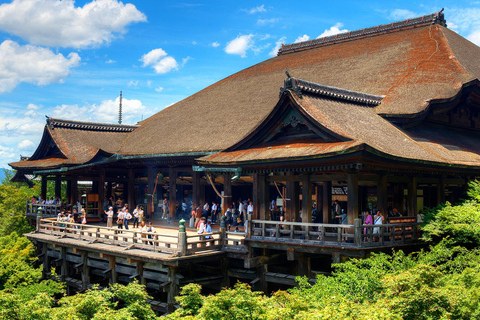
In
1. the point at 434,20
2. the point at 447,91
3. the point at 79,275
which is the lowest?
the point at 79,275

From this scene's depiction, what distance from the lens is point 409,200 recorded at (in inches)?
795

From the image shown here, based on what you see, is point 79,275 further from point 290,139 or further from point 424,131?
point 424,131

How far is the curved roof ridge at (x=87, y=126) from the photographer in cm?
3550

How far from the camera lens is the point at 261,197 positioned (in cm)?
2073

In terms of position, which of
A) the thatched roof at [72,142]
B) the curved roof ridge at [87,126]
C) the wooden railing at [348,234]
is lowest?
the wooden railing at [348,234]

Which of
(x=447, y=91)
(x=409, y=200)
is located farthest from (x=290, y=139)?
(x=447, y=91)

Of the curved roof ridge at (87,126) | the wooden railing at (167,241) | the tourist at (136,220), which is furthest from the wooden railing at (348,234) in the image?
the curved roof ridge at (87,126)

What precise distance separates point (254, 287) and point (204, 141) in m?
10.1

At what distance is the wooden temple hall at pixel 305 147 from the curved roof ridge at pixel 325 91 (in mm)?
65

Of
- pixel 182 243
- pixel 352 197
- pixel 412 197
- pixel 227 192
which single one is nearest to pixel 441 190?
pixel 412 197

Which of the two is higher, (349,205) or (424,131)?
(424,131)

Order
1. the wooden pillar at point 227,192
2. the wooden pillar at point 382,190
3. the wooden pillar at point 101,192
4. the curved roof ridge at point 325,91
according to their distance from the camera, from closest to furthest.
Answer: the wooden pillar at point 382,190
the curved roof ridge at point 325,91
the wooden pillar at point 227,192
the wooden pillar at point 101,192

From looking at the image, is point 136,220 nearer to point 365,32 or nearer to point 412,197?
point 412,197

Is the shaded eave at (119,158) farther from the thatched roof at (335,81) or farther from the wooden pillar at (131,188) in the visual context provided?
the wooden pillar at (131,188)
